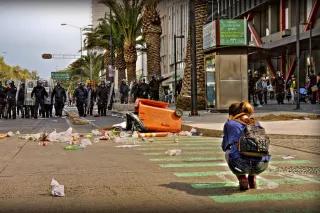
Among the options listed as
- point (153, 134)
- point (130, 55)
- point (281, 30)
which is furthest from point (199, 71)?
point (281, 30)

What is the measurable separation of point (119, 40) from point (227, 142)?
46.3 metres

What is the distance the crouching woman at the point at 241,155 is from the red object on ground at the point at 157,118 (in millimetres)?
8699

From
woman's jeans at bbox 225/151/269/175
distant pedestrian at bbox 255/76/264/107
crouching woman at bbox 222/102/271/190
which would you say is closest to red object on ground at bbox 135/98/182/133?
crouching woman at bbox 222/102/271/190

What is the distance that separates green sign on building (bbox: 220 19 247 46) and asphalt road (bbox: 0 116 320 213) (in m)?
12.5

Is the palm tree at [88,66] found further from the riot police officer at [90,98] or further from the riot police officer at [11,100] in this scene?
the riot police officer at [11,100]

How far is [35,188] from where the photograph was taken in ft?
22.9

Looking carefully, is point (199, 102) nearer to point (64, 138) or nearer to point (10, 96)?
point (10, 96)

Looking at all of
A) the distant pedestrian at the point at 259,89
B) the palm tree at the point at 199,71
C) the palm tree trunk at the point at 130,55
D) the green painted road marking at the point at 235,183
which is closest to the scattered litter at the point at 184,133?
the green painted road marking at the point at 235,183

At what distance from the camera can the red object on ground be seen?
1548 centimetres

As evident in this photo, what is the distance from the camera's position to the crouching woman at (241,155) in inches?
256

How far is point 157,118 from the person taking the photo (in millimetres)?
15531

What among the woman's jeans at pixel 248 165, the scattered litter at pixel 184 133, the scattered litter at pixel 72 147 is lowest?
the scattered litter at pixel 72 147

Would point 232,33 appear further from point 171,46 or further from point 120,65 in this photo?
point 171,46

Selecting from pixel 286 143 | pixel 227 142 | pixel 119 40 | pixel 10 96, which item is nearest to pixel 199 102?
pixel 10 96
